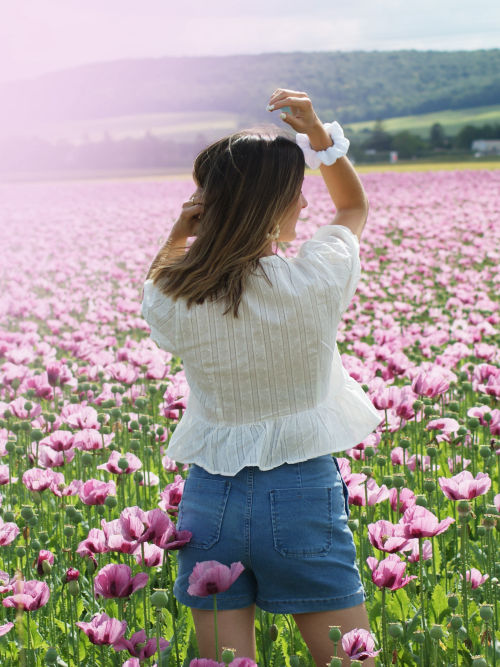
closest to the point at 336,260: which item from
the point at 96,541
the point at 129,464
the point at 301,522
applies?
the point at 301,522

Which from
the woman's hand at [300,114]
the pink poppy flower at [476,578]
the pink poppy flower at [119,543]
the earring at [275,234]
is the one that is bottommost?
the pink poppy flower at [476,578]

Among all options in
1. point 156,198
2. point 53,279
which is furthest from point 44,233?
point 156,198

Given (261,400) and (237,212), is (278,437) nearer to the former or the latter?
(261,400)

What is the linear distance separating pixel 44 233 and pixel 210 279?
1340 centimetres

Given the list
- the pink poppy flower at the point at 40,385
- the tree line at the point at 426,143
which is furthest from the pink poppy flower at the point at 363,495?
the tree line at the point at 426,143

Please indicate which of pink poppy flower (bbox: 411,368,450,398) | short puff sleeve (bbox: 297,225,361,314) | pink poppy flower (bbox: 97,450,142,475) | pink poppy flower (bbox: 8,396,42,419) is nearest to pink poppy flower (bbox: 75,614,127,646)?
short puff sleeve (bbox: 297,225,361,314)

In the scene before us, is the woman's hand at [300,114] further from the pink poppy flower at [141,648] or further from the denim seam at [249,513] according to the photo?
the pink poppy flower at [141,648]

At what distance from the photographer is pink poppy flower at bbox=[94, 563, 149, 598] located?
6.56ft

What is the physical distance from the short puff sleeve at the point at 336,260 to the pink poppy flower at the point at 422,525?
0.53 m

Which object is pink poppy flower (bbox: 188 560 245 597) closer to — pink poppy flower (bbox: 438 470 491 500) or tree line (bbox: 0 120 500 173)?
pink poppy flower (bbox: 438 470 491 500)

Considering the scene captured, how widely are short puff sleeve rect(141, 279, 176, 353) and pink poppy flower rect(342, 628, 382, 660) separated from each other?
0.74m

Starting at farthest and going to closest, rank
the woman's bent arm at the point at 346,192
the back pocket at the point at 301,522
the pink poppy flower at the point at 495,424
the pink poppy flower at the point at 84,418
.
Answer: the pink poppy flower at the point at 84,418, the pink poppy flower at the point at 495,424, the woman's bent arm at the point at 346,192, the back pocket at the point at 301,522

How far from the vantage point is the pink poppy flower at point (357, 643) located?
1.80 m

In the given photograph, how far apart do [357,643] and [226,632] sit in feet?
1.01
